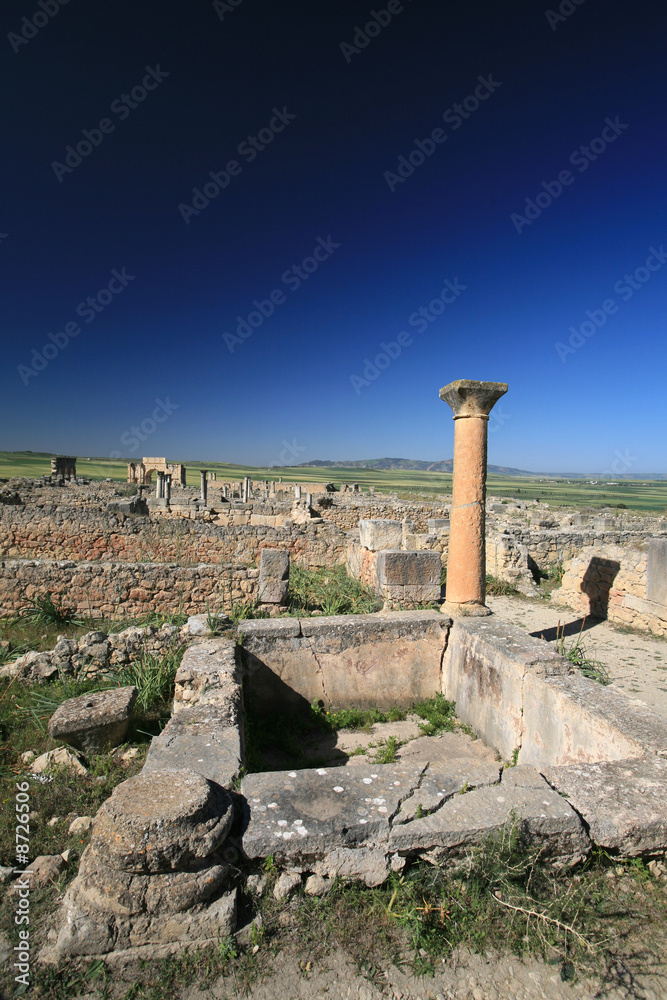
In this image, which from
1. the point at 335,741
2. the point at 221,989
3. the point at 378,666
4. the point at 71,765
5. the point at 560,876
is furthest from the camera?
the point at 378,666

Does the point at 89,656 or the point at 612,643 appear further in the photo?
the point at 612,643

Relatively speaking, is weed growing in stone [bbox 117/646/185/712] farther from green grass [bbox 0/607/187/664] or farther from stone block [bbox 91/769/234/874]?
stone block [bbox 91/769/234/874]

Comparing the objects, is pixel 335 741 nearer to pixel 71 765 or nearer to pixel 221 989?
pixel 71 765

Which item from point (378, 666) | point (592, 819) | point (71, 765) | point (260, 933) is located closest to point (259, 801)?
point (260, 933)

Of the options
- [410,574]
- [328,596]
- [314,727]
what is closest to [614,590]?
[410,574]

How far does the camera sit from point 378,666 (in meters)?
5.44

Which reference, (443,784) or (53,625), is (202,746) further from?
(53,625)

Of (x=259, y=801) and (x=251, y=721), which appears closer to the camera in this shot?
(x=259, y=801)

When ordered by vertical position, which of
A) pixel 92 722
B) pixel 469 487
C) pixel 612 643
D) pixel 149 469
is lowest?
pixel 612 643

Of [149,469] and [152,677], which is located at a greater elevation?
[149,469]

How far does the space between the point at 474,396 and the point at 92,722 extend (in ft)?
17.3

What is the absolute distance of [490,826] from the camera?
8.06 feet

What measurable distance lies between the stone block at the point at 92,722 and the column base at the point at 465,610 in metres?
3.60

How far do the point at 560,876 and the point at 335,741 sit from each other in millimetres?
2649
